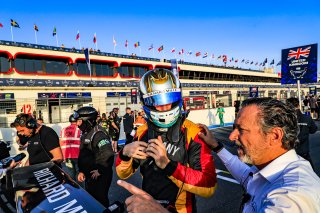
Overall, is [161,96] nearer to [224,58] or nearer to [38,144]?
[38,144]

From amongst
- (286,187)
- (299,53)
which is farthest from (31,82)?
(286,187)

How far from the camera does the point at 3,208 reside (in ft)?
10.7

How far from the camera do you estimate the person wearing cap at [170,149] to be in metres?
1.74

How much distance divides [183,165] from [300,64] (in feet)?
35.3

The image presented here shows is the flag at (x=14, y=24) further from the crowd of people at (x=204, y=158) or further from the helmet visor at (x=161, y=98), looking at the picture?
the helmet visor at (x=161, y=98)

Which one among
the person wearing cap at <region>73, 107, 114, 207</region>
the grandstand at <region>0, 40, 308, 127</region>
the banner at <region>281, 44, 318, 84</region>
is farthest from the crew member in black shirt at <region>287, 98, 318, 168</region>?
the grandstand at <region>0, 40, 308, 127</region>

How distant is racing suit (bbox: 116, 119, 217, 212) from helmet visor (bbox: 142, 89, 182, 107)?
0.60 feet

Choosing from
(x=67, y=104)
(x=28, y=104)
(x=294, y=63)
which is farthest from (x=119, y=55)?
(x=294, y=63)

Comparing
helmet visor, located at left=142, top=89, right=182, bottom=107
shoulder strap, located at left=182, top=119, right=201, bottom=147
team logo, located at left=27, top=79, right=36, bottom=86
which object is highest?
team logo, located at left=27, top=79, right=36, bottom=86

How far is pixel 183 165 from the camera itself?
179 cm

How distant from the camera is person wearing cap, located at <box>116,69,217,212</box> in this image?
174 cm

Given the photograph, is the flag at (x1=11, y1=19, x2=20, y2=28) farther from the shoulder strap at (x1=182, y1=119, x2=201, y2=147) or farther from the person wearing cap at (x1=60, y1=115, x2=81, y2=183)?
the shoulder strap at (x1=182, y1=119, x2=201, y2=147)

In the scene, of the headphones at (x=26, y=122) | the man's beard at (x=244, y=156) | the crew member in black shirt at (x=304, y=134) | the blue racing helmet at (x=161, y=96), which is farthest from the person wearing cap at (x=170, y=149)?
the crew member in black shirt at (x=304, y=134)

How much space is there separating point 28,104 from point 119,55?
19.3 metres
